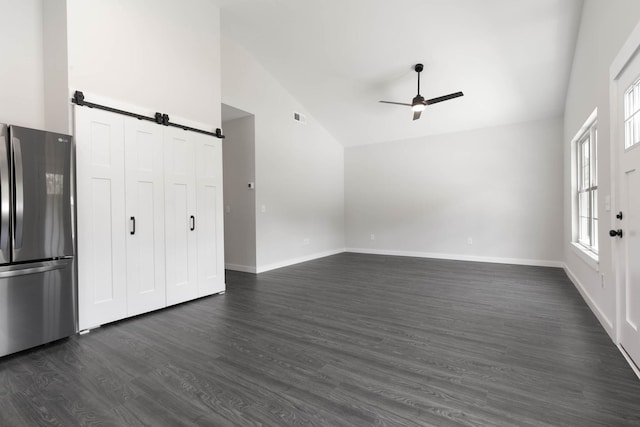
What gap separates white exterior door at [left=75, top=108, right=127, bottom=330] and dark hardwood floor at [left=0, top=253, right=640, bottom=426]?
259 millimetres

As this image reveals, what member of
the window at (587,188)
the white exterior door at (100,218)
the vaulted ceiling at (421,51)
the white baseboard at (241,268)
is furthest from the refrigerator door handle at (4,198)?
the window at (587,188)

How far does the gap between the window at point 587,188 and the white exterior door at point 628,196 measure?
4.23 ft

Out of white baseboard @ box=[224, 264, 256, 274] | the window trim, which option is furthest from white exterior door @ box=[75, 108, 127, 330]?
the window trim

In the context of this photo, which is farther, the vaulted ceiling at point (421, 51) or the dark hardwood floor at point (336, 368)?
the vaulted ceiling at point (421, 51)

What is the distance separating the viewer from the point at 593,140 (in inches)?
139

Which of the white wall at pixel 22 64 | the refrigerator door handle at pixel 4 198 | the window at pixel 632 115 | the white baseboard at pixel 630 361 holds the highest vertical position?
the white wall at pixel 22 64

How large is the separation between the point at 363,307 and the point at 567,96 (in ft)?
15.9

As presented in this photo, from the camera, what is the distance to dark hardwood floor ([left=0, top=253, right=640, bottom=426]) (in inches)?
64.8

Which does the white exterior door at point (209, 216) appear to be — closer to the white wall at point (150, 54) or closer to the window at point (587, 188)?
the white wall at point (150, 54)

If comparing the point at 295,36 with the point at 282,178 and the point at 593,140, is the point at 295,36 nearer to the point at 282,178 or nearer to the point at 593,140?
the point at 282,178

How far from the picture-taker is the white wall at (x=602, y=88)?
89.3 inches

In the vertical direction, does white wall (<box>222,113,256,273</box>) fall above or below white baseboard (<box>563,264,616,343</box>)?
above

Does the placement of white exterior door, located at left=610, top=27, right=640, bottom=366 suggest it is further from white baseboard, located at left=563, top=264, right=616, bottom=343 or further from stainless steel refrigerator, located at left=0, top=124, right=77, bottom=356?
stainless steel refrigerator, located at left=0, top=124, right=77, bottom=356

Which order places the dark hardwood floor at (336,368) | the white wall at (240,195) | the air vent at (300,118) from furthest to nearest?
the air vent at (300,118) → the white wall at (240,195) → the dark hardwood floor at (336,368)
